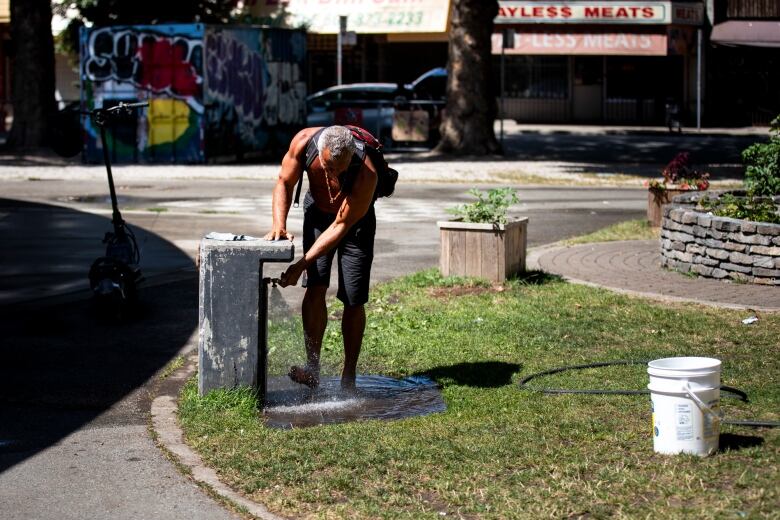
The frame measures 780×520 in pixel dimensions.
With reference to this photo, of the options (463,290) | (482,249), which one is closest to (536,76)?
(482,249)

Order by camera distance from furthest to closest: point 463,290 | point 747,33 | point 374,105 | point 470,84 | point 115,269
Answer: point 747,33
point 374,105
point 470,84
point 463,290
point 115,269

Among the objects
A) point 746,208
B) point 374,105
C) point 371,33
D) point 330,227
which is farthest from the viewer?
point 371,33

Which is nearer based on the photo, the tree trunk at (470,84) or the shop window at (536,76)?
the tree trunk at (470,84)

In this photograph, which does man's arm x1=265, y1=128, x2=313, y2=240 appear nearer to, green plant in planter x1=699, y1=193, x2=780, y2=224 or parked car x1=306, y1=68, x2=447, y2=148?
green plant in planter x1=699, y1=193, x2=780, y2=224

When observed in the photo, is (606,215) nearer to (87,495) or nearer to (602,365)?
(602,365)

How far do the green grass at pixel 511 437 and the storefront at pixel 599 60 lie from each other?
99.6ft

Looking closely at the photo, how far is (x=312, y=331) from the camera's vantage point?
739 centimetres

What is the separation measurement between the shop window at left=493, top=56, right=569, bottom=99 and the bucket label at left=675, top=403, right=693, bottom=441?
36.7 metres

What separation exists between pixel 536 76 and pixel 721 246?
31518 millimetres

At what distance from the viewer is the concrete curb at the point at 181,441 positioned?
5461 mm

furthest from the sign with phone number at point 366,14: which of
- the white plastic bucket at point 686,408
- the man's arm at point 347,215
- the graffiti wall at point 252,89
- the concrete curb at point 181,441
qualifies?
the white plastic bucket at point 686,408

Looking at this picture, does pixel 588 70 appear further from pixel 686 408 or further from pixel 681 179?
pixel 686 408

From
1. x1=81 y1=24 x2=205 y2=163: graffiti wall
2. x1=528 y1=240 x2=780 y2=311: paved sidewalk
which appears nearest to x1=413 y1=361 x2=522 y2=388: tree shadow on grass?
x1=528 y1=240 x2=780 y2=311: paved sidewalk

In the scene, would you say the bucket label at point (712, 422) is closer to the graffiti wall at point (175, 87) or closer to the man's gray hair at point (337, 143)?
the man's gray hair at point (337, 143)
